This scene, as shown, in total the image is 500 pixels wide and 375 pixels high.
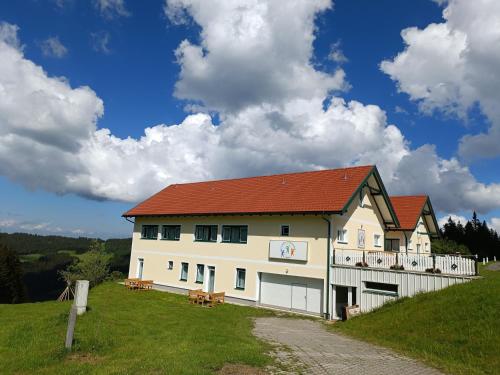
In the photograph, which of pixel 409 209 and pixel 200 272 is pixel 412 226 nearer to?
pixel 409 209

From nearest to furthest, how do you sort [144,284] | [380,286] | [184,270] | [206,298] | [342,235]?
[380,286], [342,235], [206,298], [184,270], [144,284]

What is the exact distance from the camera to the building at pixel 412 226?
32.6m

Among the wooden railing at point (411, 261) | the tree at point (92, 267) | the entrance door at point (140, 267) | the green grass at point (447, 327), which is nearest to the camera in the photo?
the green grass at point (447, 327)

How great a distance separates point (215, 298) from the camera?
943 inches

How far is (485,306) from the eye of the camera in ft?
45.1

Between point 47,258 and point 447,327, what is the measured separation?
12680cm

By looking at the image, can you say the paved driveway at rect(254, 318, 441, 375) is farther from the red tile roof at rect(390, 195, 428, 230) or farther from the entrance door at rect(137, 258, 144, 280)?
the red tile roof at rect(390, 195, 428, 230)

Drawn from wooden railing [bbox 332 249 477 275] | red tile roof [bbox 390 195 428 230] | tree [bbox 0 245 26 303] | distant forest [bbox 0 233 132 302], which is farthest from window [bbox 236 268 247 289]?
tree [bbox 0 245 26 303]

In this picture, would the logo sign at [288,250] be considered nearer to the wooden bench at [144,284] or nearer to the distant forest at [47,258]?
the wooden bench at [144,284]

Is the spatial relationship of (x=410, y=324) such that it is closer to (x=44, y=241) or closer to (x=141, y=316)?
(x=141, y=316)

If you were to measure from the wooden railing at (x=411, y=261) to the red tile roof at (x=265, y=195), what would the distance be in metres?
2.86

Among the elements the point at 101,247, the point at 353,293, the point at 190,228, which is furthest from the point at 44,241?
the point at 353,293

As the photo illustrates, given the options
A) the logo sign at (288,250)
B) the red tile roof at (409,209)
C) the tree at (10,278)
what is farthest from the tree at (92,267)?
the tree at (10,278)

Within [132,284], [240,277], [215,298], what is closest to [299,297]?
[240,277]
